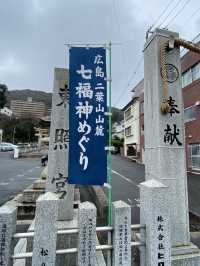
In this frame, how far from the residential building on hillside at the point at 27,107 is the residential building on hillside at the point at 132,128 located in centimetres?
5575

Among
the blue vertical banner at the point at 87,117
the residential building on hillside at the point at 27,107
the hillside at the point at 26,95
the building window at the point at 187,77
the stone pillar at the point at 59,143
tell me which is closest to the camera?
the blue vertical banner at the point at 87,117

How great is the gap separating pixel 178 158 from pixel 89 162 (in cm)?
158

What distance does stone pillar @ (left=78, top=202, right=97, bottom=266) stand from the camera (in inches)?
110

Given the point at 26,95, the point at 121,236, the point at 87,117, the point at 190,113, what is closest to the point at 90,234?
the point at 121,236

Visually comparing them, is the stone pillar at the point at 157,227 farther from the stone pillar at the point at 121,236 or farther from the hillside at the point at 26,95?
the hillside at the point at 26,95

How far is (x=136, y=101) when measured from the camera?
33.1 metres

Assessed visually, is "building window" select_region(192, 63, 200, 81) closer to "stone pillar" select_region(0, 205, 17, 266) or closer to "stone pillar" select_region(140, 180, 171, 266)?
"stone pillar" select_region(140, 180, 171, 266)

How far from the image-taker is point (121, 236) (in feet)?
9.64

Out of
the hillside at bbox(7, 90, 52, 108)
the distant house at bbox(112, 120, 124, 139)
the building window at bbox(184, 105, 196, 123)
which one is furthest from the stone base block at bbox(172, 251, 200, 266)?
the hillside at bbox(7, 90, 52, 108)

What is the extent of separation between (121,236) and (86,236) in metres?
0.48

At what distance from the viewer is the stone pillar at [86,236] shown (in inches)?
110

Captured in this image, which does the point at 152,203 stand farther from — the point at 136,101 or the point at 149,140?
the point at 136,101

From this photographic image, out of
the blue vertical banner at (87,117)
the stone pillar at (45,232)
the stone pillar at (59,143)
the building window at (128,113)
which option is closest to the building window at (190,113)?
the building window at (128,113)

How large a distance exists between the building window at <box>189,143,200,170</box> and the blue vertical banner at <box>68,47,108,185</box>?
17.4 metres
